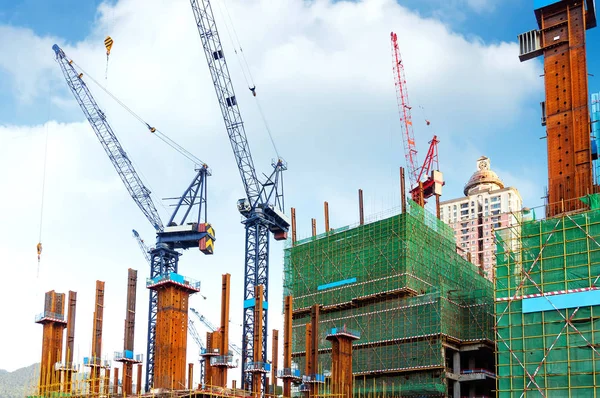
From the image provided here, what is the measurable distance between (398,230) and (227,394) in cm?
4539

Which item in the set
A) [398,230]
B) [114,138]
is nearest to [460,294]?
[398,230]

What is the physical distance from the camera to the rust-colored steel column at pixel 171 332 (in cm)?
7356

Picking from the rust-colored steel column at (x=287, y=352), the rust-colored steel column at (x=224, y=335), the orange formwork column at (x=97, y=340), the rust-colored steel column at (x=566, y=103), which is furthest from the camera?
the orange formwork column at (x=97, y=340)

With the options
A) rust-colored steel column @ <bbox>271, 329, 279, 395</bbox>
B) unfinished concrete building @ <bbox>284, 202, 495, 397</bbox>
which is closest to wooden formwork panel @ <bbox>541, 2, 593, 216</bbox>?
unfinished concrete building @ <bbox>284, 202, 495, 397</bbox>

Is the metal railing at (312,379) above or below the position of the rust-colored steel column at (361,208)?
below

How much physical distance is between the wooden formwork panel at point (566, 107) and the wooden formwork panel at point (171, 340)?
134ft

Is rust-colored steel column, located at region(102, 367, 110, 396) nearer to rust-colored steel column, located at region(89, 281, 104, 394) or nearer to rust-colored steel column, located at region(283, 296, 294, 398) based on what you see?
rust-colored steel column, located at region(89, 281, 104, 394)

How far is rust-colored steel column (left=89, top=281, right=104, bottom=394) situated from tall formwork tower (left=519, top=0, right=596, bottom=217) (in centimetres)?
5178

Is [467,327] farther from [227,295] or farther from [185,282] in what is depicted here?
[185,282]

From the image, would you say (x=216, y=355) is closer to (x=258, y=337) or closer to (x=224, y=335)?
(x=224, y=335)

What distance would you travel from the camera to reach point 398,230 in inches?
4449

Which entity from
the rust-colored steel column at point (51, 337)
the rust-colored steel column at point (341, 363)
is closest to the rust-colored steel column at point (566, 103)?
the rust-colored steel column at point (341, 363)

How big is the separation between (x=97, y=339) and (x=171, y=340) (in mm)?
19055

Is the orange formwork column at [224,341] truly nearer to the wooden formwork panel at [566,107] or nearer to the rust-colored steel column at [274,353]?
the rust-colored steel column at [274,353]
